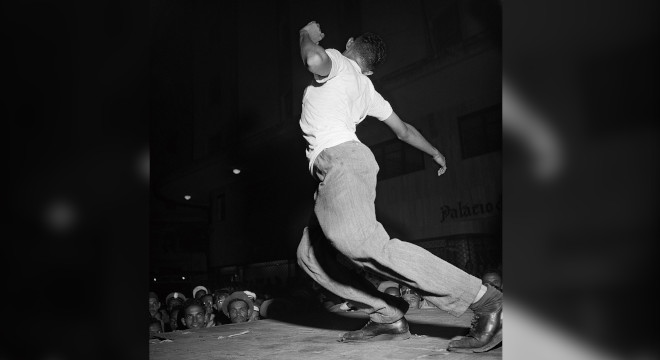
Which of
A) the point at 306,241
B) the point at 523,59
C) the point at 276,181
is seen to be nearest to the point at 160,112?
the point at 276,181

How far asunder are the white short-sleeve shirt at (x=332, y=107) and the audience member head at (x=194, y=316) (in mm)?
4352

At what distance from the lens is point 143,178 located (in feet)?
2.31

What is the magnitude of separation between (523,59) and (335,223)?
126 centimetres

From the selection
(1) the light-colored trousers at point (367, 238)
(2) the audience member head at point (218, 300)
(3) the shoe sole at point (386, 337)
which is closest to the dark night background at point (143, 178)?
(1) the light-colored trousers at point (367, 238)

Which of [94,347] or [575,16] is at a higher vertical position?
[575,16]

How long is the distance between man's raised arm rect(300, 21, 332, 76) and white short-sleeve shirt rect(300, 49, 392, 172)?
0.39ft

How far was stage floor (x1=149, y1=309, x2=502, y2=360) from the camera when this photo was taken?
2.00m

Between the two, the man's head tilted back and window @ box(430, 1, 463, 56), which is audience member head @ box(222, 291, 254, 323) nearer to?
the man's head tilted back

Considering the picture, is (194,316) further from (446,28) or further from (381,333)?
(446,28)

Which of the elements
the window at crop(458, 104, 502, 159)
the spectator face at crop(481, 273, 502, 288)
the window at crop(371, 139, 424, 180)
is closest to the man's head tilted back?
the spectator face at crop(481, 273, 502, 288)

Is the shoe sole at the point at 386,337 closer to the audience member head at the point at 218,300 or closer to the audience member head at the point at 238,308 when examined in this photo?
the audience member head at the point at 238,308

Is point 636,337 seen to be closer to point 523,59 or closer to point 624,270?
point 624,270

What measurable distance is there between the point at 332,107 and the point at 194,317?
14.9ft

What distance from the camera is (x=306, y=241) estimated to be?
2.40 metres
